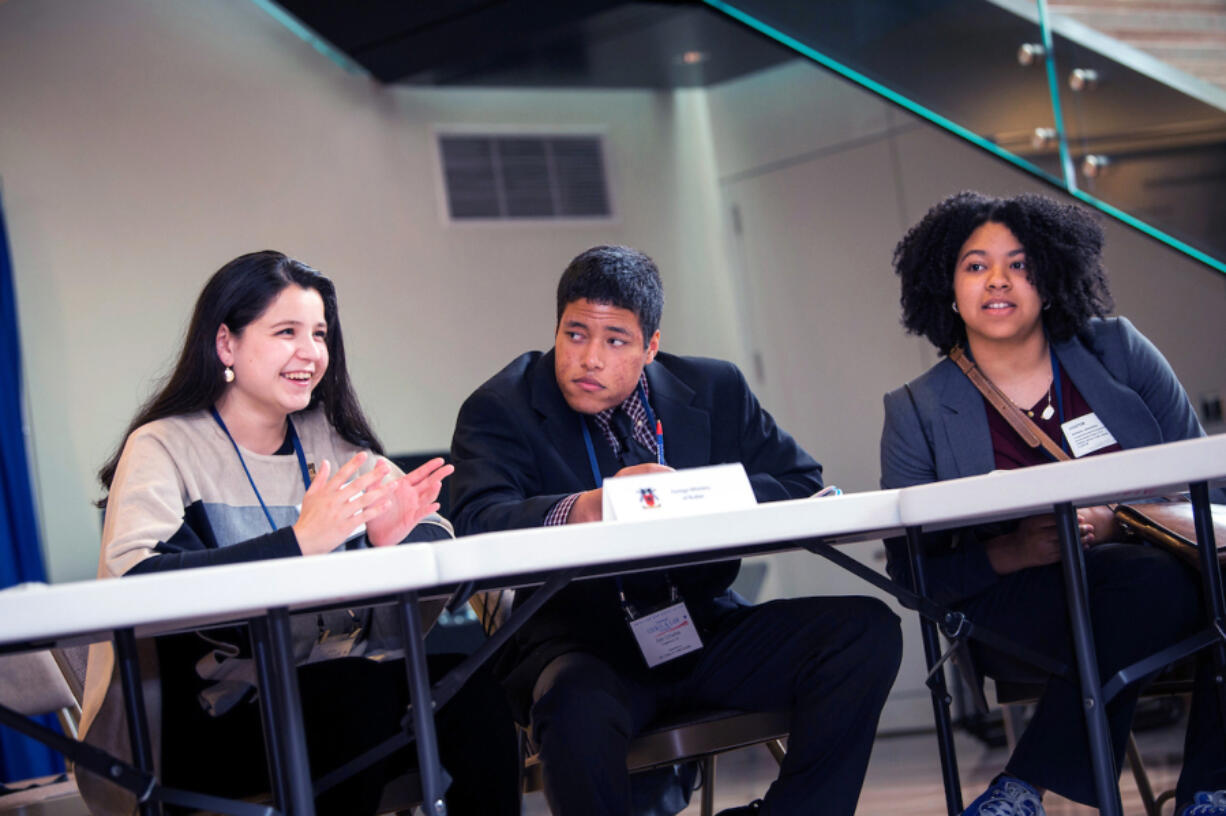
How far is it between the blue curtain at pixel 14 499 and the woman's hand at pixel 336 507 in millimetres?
3114

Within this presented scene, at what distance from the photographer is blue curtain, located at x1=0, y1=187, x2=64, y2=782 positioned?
4.30 metres

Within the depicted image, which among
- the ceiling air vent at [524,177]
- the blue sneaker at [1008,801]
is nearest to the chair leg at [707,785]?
the blue sneaker at [1008,801]

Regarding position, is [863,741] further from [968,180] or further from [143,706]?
[968,180]

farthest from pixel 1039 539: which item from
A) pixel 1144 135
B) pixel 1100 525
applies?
pixel 1144 135

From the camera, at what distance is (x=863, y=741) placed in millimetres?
1834

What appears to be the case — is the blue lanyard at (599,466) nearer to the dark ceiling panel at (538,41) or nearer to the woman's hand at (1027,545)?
the woman's hand at (1027,545)

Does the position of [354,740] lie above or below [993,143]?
below

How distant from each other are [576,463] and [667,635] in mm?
420

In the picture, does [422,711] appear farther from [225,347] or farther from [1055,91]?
[1055,91]

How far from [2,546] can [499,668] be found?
9.78ft

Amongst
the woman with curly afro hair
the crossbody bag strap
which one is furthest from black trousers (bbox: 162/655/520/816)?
the crossbody bag strap

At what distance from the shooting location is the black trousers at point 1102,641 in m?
1.85

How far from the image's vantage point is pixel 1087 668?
1580 millimetres

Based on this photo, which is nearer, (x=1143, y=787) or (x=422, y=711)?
(x=422, y=711)
